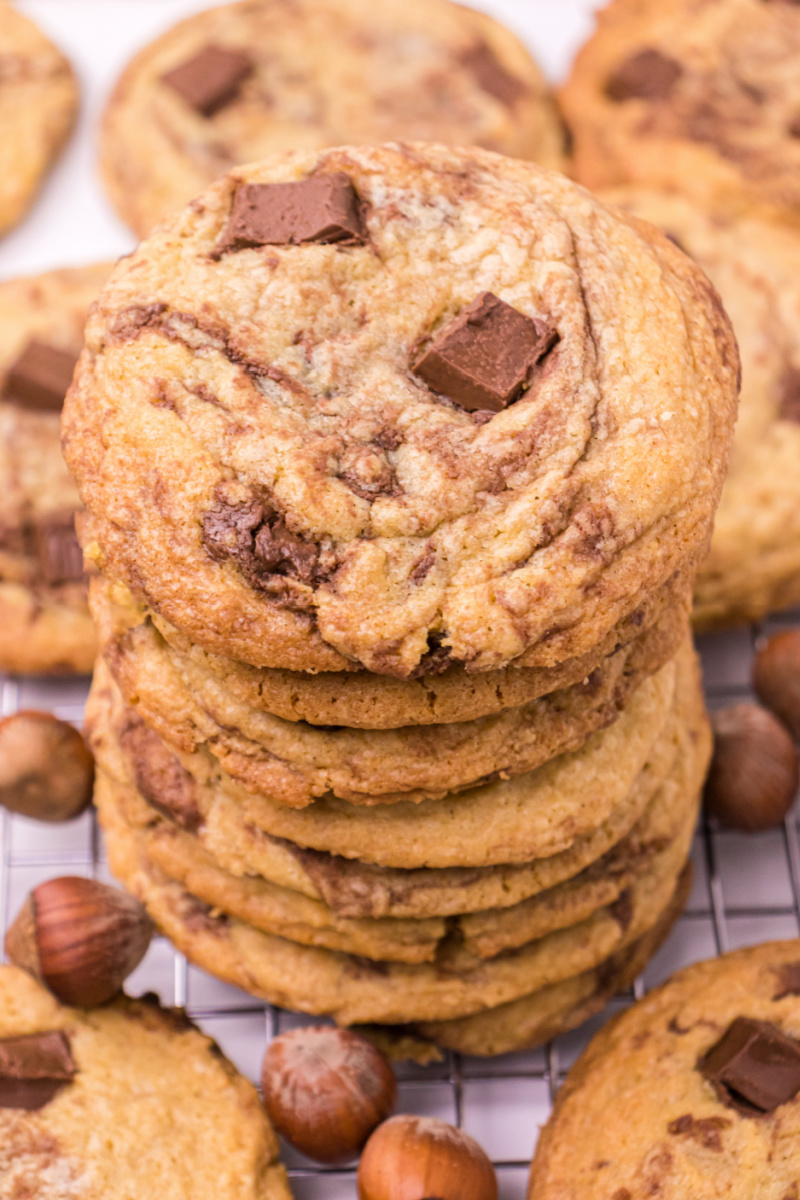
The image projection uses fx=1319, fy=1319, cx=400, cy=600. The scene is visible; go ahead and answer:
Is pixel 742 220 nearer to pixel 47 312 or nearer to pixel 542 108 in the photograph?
pixel 542 108

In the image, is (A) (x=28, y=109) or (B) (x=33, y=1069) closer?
(B) (x=33, y=1069)

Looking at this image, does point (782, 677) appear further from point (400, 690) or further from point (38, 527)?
point (38, 527)

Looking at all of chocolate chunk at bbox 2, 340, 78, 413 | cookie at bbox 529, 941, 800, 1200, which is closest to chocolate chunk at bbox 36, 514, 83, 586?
chocolate chunk at bbox 2, 340, 78, 413

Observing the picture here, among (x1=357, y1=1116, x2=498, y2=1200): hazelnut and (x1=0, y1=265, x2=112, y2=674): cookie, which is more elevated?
(x1=0, y1=265, x2=112, y2=674): cookie

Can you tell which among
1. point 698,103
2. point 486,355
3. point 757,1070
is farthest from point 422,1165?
point 698,103

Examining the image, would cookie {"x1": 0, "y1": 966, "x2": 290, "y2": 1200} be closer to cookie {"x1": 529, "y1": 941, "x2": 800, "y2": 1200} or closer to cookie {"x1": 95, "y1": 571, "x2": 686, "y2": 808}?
cookie {"x1": 529, "y1": 941, "x2": 800, "y2": 1200}

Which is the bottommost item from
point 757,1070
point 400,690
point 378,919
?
point 757,1070

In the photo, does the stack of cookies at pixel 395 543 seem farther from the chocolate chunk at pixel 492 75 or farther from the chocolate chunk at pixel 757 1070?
the chocolate chunk at pixel 492 75

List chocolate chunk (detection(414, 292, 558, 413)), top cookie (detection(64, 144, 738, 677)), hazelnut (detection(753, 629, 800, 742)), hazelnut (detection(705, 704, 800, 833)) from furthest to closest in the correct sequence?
hazelnut (detection(753, 629, 800, 742)), hazelnut (detection(705, 704, 800, 833)), chocolate chunk (detection(414, 292, 558, 413)), top cookie (detection(64, 144, 738, 677))
